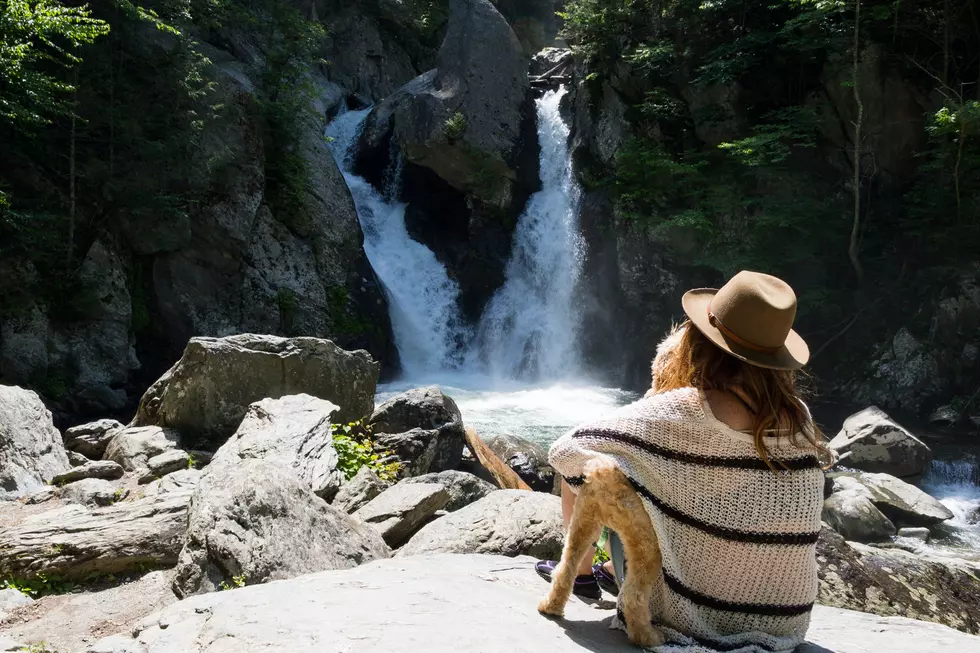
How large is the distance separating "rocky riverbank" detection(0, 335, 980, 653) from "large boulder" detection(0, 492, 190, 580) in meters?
0.01

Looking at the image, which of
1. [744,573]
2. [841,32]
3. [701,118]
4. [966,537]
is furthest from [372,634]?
[701,118]

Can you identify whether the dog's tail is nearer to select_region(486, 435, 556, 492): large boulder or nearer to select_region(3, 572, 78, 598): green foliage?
select_region(3, 572, 78, 598): green foliage

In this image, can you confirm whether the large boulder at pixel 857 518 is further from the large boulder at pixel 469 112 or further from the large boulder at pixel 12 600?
the large boulder at pixel 469 112

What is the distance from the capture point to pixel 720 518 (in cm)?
223

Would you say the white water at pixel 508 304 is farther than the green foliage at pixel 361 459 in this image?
Yes

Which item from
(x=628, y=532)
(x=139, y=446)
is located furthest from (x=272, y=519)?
(x=139, y=446)

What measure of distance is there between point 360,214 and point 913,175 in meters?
14.6

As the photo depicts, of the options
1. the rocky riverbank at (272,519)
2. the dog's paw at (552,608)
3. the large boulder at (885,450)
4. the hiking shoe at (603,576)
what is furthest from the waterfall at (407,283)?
the dog's paw at (552,608)

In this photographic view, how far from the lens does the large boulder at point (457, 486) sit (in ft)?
19.3

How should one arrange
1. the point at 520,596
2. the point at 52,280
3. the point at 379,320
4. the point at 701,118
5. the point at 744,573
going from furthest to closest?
1. the point at 379,320
2. the point at 701,118
3. the point at 52,280
4. the point at 520,596
5. the point at 744,573

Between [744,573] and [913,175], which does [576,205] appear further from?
[744,573]

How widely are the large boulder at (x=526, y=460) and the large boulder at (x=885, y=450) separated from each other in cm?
499

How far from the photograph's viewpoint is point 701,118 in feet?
56.7

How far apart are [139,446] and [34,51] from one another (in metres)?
7.16
